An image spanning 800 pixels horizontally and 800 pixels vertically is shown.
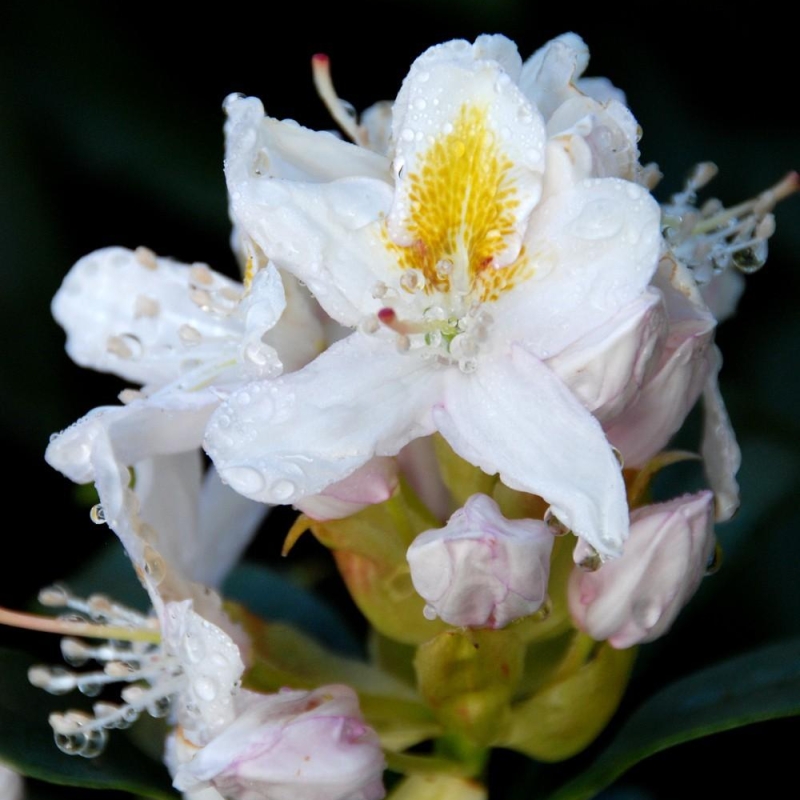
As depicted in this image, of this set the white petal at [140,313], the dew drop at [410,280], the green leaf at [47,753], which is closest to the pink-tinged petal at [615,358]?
the dew drop at [410,280]

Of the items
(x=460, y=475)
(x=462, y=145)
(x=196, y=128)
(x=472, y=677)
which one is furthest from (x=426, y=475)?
(x=196, y=128)

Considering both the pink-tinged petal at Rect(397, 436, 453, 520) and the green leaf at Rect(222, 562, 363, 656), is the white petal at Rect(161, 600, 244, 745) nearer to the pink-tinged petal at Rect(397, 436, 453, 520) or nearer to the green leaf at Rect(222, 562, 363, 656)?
the pink-tinged petal at Rect(397, 436, 453, 520)

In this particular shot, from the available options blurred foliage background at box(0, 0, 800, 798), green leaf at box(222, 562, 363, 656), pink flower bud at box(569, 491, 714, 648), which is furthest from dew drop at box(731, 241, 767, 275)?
green leaf at box(222, 562, 363, 656)

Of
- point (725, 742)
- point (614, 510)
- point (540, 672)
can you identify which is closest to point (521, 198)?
point (614, 510)

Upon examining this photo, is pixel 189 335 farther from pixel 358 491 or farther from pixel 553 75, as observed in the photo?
pixel 553 75

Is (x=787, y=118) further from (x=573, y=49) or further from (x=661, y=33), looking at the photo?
(x=573, y=49)

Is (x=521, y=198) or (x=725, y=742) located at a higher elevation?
(x=521, y=198)
